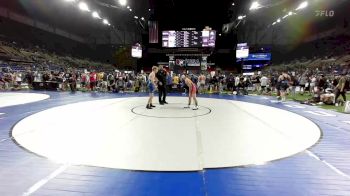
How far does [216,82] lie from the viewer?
66.6 feet

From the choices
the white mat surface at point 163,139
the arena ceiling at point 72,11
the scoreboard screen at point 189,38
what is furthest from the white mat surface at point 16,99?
the scoreboard screen at point 189,38

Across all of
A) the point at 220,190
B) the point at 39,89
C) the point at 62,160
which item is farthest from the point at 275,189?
the point at 39,89

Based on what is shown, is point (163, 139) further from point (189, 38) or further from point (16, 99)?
point (189, 38)

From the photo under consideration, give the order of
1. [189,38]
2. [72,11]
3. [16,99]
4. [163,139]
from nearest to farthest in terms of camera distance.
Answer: [163,139] < [16,99] < [189,38] < [72,11]

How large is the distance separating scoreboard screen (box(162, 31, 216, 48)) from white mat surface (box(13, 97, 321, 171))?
19927 millimetres

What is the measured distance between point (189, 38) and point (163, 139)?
2287 centimetres

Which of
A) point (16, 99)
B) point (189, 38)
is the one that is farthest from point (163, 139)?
point (189, 38)

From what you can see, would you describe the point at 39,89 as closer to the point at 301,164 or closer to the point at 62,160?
the point at 62,160

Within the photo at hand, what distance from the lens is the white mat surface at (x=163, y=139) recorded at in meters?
4.20

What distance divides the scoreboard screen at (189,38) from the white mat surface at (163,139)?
19927 millimetres

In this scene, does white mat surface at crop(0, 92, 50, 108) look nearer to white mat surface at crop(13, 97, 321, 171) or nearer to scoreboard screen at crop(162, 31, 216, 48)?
white mat surface at crop(13, 97, 321, 171)

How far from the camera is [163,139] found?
5.36m

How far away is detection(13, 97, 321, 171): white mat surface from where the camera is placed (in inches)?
165

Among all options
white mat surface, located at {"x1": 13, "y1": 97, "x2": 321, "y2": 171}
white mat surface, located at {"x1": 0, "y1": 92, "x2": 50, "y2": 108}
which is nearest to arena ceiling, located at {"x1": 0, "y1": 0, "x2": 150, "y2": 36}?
white mat surface, located at {"x1": 0, "y1": 92, "x2": 50, "y2": 108}
